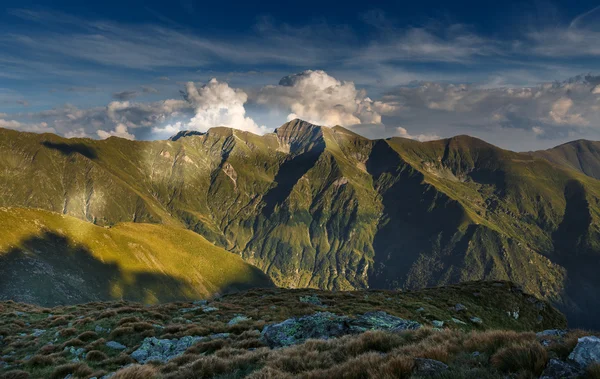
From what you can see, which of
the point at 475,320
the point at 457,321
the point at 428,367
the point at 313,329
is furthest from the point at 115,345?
the point at 475,320

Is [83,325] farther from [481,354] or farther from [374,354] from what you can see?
[481,354]

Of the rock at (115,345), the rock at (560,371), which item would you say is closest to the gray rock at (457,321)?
the rock at (560,371)

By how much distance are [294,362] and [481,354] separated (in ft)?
20.2

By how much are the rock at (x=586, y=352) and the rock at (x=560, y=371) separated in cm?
54

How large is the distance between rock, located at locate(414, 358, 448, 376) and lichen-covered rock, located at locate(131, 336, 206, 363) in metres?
13.1

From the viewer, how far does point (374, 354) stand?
10383mm

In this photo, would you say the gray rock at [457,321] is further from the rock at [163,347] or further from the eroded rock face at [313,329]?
the rock at [163,347]

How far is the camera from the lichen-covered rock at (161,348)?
17750 millimetres

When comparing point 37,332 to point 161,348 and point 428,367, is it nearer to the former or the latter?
point 161,348

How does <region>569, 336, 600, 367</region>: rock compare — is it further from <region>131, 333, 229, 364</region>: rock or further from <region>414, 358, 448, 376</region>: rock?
<region>131, 333, 229, 364</region>: rock

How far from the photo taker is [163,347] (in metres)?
19.1

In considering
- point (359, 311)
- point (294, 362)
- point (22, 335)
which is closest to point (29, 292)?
point (22, 335)

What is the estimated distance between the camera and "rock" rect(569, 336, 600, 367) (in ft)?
28.9

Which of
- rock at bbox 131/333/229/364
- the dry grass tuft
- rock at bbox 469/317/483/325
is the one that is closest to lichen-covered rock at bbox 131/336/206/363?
rock at bbox 131/333/229/364
